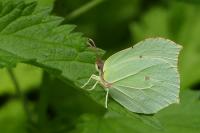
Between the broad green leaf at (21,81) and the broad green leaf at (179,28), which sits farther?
the broad green leaf at (179,28)

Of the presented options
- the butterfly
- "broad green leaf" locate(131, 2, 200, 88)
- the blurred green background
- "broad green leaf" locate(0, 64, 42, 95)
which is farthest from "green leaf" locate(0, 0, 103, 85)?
"broad green leaf" locate(131, 2, 200, 88)

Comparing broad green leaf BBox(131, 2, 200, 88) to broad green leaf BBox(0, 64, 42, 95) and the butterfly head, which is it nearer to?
broad green leaf BBox(0, 64, 42, 95)

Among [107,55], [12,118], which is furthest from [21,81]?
[107,55]

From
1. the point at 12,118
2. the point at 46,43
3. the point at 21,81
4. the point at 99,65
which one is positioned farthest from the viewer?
the point at 21,81

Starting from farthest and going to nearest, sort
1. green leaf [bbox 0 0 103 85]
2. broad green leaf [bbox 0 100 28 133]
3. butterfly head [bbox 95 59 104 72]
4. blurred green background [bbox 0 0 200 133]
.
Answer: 1. broad green leaf [bbox 0 100 28 133]
2. blurred green background [bbox 0 0 200 133]
3. butterfly head [bbox 95 59 104 72]
4. green leaf [bbox 0 0 103 85]

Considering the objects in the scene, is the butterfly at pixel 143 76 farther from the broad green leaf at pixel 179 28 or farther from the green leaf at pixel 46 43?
the broad green leaf at pixel 179 28

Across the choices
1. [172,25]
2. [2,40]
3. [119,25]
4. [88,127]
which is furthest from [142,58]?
[119,25]

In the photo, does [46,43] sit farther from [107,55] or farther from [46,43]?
[107,55]

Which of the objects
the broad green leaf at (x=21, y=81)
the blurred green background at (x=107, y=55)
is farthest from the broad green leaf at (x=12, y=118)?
the broad green leaf at (x=21, y=81)
